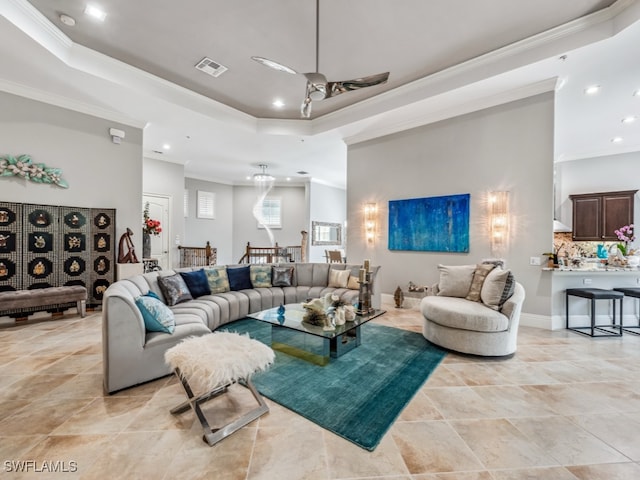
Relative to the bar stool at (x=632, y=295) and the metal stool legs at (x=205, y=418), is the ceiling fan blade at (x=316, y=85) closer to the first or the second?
the metal stool legs at (x=205, y=418)

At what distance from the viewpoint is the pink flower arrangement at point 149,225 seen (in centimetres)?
657

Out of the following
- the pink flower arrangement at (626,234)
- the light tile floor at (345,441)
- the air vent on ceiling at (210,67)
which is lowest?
the light tile floor at (345,441)

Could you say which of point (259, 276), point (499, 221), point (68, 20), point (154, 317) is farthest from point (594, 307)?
point (68, 20)

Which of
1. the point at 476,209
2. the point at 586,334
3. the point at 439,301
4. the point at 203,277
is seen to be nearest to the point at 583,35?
the point at 476,209

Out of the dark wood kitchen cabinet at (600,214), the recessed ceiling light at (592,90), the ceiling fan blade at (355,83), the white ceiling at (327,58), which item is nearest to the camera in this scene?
the ceiling fan blade at (355,83)

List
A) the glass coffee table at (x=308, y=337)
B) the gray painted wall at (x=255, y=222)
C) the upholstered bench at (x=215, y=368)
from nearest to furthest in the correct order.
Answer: the upholstered bench at (x=215, y=368) → the glass coffee table at (x=308, y=337) → the gray painted wall at (x=255, y=222)

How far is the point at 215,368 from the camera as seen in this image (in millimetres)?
1798

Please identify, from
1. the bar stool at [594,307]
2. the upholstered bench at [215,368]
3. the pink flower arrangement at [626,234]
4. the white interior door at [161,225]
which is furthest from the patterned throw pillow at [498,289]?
the white interior door at [161,225]

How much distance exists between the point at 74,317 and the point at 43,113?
3.22m

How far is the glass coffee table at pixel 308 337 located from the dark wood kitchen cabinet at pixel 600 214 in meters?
6.89

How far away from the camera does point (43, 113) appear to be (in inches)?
172

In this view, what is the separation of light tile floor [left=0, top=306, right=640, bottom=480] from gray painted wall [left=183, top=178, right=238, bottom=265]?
6762 mm

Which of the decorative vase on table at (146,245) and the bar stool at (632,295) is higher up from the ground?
the decorative vase on table at (146,245)

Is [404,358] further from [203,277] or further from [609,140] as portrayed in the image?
[609,140]
